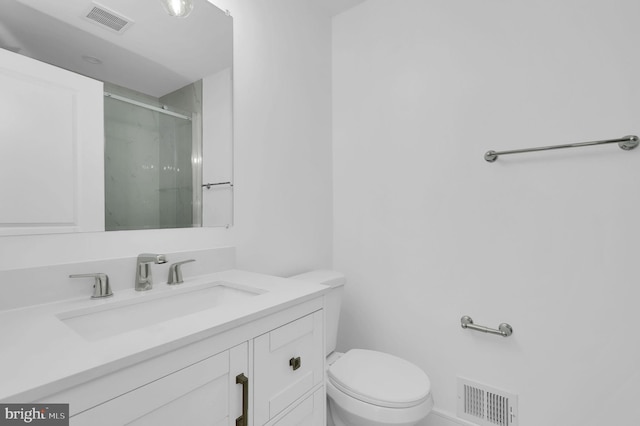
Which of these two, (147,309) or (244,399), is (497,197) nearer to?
(244,399)

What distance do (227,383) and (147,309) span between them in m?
0.39

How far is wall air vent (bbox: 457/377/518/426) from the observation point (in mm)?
1354

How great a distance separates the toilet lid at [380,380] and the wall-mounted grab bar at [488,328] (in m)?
0.33

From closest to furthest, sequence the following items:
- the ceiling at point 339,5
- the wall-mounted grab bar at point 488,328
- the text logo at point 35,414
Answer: the text logo at point 35,414 < the wall-mounted grab bar at point 488,328 < the ceiling at point 339,5

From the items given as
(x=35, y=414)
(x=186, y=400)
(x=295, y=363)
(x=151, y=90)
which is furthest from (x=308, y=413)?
(x=151, y=90)

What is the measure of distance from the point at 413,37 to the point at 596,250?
1.27 m

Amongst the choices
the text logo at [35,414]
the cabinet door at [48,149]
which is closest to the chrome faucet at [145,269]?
the cabinet door at [48,149]

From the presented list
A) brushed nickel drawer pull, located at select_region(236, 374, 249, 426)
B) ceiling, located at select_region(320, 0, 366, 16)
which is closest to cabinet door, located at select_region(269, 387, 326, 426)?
brushed nickel drawer pull, located at select_region(236, 374, 249, 426)

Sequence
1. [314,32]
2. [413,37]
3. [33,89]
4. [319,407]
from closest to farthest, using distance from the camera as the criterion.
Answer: [33,89] < [319,407] < [413,37] < [314,32]

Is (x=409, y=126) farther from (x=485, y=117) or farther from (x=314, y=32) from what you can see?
(x=314, y=32)

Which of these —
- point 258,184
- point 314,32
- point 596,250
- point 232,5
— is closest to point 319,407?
point 258,184

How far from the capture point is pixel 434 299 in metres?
1.56

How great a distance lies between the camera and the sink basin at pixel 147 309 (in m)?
0.81

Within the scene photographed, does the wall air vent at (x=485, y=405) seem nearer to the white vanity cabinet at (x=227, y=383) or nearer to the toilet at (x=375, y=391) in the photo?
the toilet at (x=375, y=391)
